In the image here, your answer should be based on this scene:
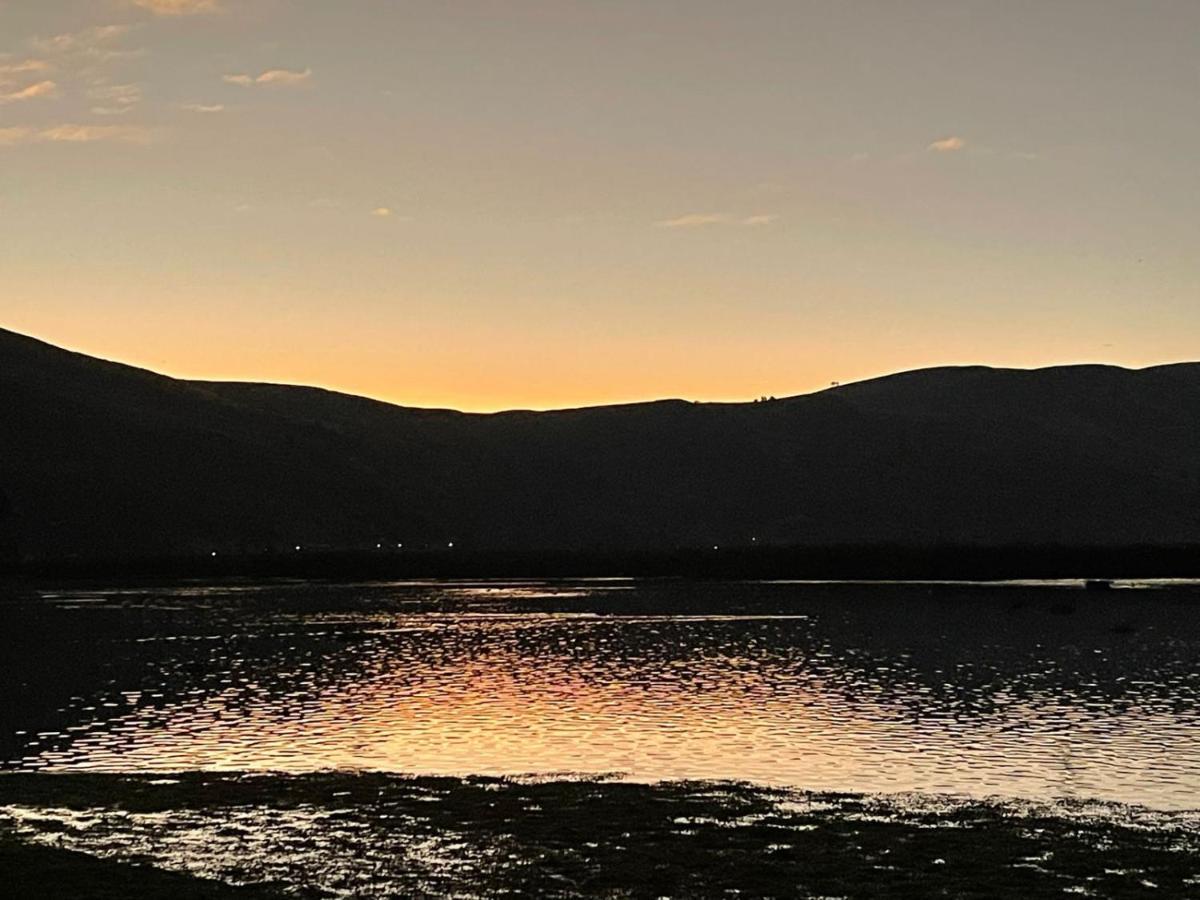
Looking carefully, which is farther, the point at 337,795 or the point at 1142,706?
the point at 1142,706

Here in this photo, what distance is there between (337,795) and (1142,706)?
37967 millimetres

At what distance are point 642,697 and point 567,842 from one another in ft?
127

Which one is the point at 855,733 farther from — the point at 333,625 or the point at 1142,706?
the point at 333,625

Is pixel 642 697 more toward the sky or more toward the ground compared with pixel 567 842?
more toward the ground

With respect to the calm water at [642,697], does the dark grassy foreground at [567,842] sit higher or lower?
higher

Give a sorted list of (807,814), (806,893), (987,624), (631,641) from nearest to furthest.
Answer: (806,893) < (807,814) < (631,641) < (987,624)

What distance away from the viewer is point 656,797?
39250 mm

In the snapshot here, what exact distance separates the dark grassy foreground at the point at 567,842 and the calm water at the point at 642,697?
5.98 m

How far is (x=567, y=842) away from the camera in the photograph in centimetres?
3269

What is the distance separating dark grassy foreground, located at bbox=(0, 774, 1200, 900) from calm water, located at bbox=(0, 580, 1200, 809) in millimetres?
5979

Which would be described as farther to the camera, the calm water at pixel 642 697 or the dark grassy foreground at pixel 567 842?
the calm water at pixel 642 697

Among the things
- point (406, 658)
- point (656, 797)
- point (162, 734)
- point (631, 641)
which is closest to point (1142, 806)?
point (656, 797)

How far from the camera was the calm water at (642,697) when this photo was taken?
4872 cm

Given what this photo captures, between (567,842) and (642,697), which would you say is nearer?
(567,842)
